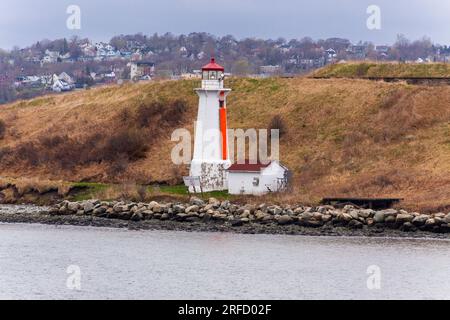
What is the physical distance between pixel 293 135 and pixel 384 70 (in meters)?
13.1

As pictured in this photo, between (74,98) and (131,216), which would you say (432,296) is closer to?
(131,216)

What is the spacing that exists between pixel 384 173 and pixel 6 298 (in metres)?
22.7

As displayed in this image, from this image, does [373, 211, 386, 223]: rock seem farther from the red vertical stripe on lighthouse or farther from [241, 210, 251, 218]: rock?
the red vertical stripe on lighthouse

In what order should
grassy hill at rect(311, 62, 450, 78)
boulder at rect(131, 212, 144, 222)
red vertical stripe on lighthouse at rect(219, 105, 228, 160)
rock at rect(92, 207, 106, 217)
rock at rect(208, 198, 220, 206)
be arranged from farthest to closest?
1. grassy hill at rect(311, 62, 450, 78)
2. red vertical stripe on lighthouse at rect(219, 105, 228, 160)
3. rock at rect(92, 207, 106, 217)
4. rock at rect(208, 198, 220, 206)
5. boulder at rect(131, 212, 144, 222)

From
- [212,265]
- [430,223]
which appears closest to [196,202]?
[430,223]

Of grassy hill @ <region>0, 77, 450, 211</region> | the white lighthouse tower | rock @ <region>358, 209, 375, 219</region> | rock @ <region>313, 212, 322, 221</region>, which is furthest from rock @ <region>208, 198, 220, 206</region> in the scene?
rock @ <region>358, 209, 375, 219</region>

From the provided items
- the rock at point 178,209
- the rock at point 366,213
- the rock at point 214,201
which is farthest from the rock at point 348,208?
the rock at point 178,209

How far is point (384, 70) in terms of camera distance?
74625 millimetres

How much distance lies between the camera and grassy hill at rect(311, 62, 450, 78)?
2859 inches

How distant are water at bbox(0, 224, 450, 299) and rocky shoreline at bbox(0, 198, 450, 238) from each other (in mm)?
1314

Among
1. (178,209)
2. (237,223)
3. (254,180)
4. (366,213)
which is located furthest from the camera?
(254,180)

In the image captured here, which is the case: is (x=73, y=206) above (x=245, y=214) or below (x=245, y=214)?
below

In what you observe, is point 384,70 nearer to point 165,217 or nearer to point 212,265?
point 165,217

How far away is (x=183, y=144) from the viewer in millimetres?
65188
